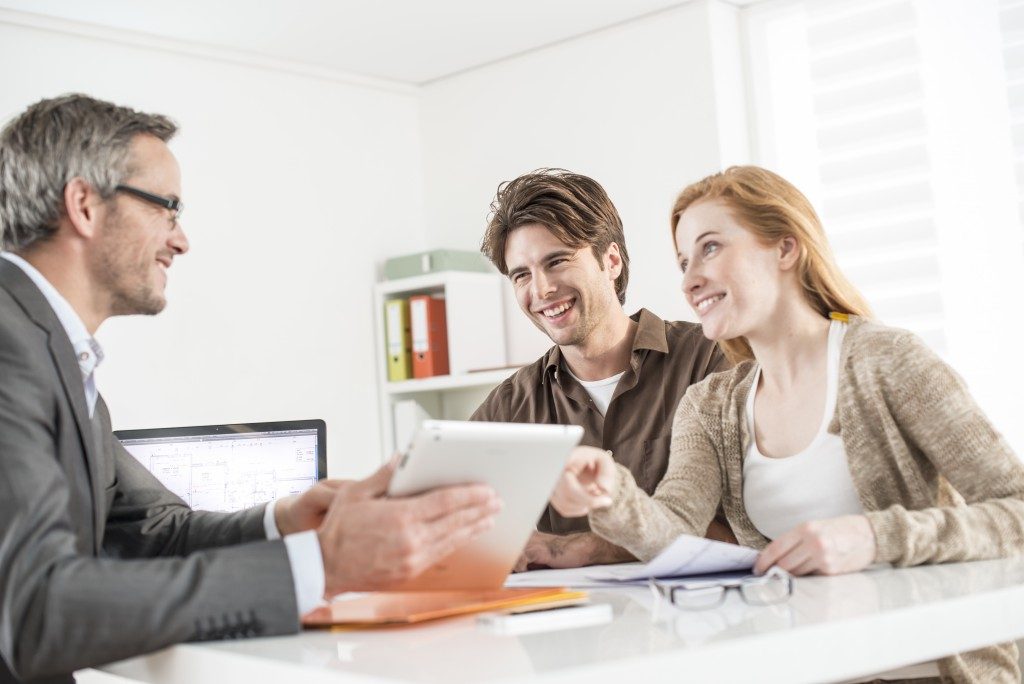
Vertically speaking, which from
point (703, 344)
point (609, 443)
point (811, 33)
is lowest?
point (609, 443)

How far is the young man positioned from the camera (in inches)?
108

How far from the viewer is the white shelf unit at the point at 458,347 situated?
4.84 metres

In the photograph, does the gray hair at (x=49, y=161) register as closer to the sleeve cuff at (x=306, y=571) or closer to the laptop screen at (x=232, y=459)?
the sleeve cuff at (x=306, y=571)

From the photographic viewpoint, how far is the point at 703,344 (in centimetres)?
281

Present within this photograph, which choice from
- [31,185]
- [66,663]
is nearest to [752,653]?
[66,663]

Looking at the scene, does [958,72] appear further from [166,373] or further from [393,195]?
[166,373]

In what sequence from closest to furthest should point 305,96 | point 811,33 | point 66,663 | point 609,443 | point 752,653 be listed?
point 752,653
point 66,663
point 609,443
point 811,33
point 305,96

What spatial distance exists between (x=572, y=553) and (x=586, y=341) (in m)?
0.66

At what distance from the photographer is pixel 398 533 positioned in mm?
1270

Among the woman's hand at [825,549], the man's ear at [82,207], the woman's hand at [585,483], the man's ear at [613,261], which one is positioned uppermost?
the man's ear at [613,261]

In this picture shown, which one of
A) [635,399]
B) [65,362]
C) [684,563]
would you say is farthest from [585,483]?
[635,399]

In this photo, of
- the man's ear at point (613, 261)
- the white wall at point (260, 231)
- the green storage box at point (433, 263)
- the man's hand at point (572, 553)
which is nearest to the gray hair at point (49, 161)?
the man's hand at point (572, 553)

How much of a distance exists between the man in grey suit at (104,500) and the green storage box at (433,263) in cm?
298

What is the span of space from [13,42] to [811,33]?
2.86m
